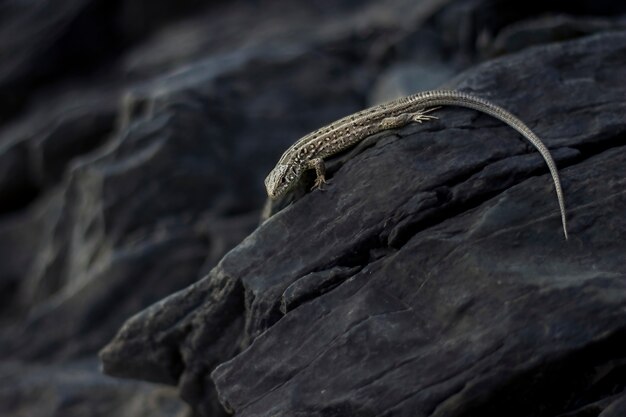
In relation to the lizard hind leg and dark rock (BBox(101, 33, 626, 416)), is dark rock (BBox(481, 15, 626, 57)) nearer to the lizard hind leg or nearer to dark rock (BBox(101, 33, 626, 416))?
dark rock (BBox(101, 33, 626, 416))

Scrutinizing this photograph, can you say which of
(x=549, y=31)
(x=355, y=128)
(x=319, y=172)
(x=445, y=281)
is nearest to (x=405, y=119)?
(x=355, y=128)

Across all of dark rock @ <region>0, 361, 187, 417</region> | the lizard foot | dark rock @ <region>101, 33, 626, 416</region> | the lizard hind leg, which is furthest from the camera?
dark rock @ <region>0, 361, 187, 417</region>

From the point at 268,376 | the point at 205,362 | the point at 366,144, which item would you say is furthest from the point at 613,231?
the point at 205,362

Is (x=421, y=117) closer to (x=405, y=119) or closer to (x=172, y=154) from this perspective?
(x=405, y=119)

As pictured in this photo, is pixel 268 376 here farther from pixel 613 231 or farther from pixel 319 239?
pixel 613 231

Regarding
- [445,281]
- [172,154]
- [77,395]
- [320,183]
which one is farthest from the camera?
[172,154]

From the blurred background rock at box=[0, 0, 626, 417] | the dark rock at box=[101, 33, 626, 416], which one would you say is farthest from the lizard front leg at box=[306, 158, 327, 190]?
the blurred background rock at box=[0, 0, 626, 417]

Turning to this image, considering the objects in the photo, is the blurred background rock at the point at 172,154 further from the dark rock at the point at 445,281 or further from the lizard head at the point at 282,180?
the lizard head at the point at 282,180

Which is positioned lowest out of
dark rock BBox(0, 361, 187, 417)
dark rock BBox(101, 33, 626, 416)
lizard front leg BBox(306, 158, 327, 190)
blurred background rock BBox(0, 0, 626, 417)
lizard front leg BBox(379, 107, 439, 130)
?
dark rock BBox(0, 361, 187, 417)
